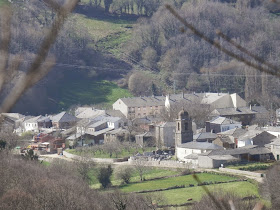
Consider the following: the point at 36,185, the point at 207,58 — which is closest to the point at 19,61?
the point at 36,185

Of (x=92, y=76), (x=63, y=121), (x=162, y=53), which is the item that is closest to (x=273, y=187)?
(x=63, y=121)

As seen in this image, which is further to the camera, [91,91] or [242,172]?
[91,91]

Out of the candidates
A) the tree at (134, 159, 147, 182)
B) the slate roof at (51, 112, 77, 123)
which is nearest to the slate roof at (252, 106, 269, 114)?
the slate roof at (51, 112, 77, 123)

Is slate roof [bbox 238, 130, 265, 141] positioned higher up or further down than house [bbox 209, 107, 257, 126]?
further down

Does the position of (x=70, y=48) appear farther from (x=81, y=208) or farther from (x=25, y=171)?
(x=81, y=208)

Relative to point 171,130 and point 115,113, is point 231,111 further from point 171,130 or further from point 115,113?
point 115,113

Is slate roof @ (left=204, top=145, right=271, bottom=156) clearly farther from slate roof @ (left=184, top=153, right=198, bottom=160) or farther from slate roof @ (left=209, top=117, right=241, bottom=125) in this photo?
slate roof @ (left=209, top=117, right=241, bottom=125)
